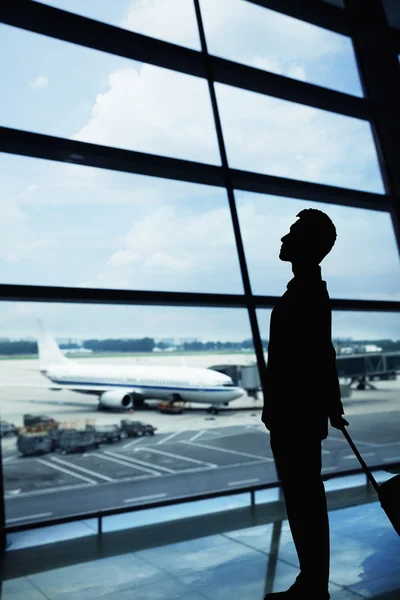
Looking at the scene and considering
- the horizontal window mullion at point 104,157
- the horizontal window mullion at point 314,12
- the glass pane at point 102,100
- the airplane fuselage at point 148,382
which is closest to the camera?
the horizontal window mullion at point 104,157

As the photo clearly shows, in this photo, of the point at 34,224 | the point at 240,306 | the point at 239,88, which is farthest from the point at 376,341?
the point at 34,224

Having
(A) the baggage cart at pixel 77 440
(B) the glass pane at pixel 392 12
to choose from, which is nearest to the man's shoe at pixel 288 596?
(A) the baggage cart at pixel 77 440

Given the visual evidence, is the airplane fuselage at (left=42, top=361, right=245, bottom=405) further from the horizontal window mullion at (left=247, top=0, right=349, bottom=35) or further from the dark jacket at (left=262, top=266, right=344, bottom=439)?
the horizontal window mullion at (left=247, top=0, right=349, bottom=35)

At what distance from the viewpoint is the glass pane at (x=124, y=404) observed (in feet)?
11.4

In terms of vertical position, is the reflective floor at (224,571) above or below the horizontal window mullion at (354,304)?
below

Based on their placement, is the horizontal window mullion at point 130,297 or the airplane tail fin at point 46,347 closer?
the horizontal window mullion at point 130,297

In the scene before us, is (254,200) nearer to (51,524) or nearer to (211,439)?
(211,439)

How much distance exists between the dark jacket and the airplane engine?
280cm

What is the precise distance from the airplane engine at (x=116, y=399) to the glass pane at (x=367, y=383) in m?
1.63

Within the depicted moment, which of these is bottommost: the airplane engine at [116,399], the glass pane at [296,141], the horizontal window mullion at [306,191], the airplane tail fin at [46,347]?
the airplane engine at [116,399]

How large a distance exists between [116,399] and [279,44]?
10.9 feet

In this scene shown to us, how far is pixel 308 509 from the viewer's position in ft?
5.43

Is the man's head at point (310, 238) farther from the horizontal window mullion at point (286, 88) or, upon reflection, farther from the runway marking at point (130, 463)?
the runway marking at point (130, 463)

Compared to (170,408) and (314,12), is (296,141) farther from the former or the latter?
(170,408)
